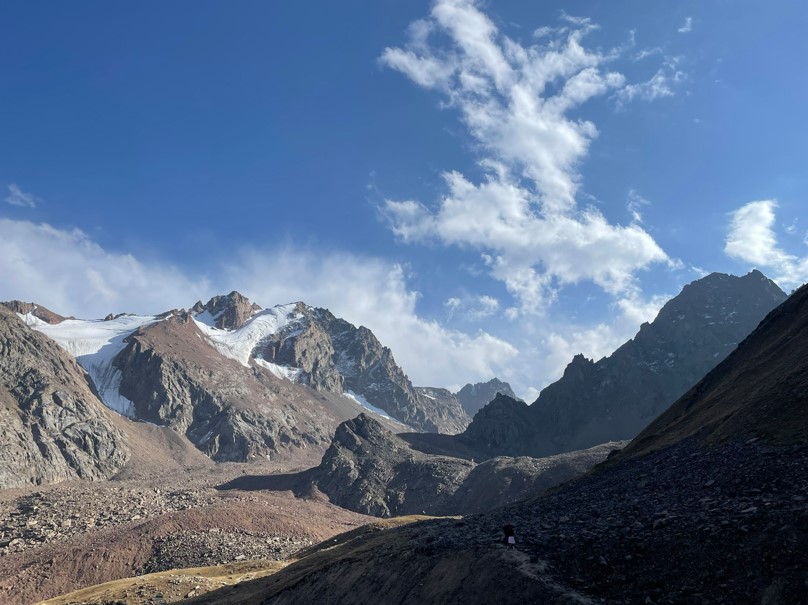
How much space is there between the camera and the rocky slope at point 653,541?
76.3 ft

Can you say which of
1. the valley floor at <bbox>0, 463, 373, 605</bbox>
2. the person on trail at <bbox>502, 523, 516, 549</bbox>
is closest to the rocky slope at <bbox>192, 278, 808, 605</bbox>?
the person on trail at <bbox>502, 523, 516, 549</bbox>

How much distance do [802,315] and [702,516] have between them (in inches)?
2377

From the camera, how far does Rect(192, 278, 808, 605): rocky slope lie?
23266 mm

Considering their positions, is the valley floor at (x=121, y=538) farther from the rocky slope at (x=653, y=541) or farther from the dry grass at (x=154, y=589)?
the rocky slope at (x=653, y=541)

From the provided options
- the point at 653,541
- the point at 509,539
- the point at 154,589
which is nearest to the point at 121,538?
the point at 154,589

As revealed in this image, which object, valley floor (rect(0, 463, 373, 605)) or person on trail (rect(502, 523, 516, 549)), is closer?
person on trail (rect(502, 523, 516, 549))

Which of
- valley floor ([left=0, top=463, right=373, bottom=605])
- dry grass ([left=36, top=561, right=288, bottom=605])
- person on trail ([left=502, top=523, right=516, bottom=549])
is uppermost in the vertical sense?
person on trail ([left=502, top=523, right=516, bottom=549])

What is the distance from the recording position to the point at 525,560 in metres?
29.0

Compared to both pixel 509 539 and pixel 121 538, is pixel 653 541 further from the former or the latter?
pixel 121 538

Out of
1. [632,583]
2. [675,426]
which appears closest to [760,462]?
[632,583]

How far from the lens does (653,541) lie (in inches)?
1080

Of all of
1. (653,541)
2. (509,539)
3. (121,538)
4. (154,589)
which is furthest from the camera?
(121,538)

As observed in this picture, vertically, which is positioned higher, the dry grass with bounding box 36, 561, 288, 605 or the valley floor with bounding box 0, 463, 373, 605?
the dry grass with bounding box 36, 561, 288, 605

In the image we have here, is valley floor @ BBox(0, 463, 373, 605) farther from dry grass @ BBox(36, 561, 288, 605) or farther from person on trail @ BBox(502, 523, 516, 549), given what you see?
person on trail @ BBox(502, 523, 516, 549)
